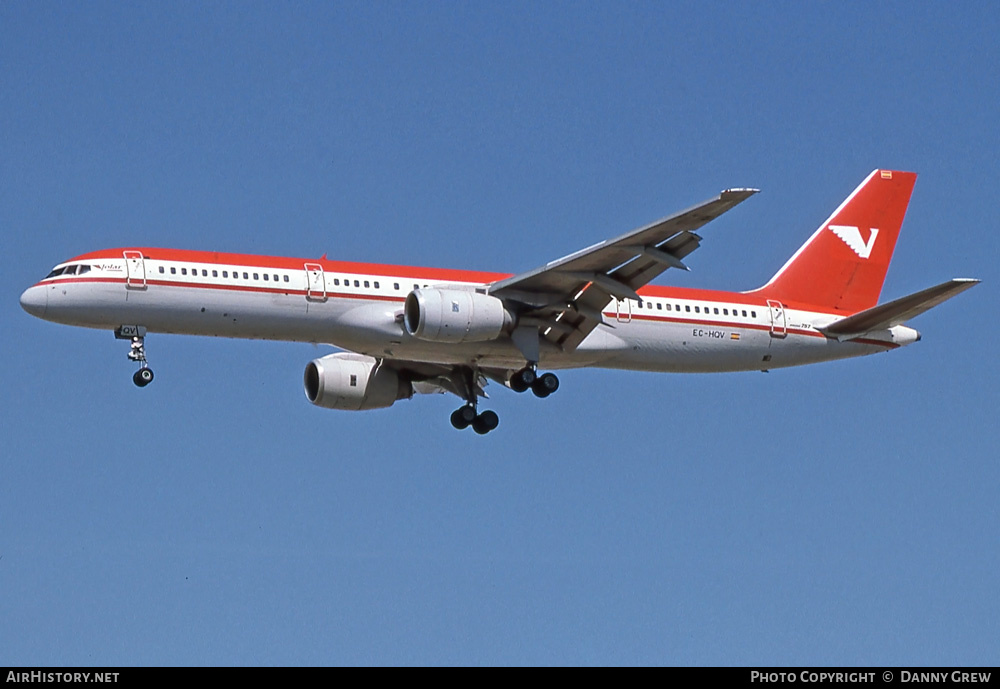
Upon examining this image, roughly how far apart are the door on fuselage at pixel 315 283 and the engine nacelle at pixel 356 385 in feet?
21.0

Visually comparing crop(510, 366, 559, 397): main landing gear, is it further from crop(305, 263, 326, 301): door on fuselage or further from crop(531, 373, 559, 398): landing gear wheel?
crop(305, 263, 326, 301): door on fuselage

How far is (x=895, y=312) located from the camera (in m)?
46.7

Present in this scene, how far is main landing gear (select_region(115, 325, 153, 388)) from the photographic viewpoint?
1651 inches

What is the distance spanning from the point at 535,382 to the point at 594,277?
4324 mm

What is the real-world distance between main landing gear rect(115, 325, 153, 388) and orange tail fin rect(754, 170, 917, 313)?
64.2ft

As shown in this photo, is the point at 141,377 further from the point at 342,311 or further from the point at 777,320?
the point at 777,320

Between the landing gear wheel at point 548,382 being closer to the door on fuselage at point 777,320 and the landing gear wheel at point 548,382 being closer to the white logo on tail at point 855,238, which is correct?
the door on fuselage at point 777,320

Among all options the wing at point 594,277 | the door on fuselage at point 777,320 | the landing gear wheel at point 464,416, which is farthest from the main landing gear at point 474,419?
the door on fuselage at point 777,320

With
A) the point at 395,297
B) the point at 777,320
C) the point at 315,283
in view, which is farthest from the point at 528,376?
the point at 777,320

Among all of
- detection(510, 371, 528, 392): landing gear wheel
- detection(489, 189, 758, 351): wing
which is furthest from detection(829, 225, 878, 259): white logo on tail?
detection(510, 371, 528, 392): landing gear wheel

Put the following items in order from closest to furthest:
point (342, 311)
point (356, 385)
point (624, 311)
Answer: point (342, 311)
point (624, 311)
point (356, 385)

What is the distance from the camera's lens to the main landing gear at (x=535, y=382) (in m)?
45.7

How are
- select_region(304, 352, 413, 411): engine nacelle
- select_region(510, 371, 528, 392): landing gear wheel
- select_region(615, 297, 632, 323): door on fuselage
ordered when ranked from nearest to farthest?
select_region(510, 371, 528, 392): landing gear wheel → select_region(615, 297, 632, 323): door on fuselage → select_region(304, 352, 413, 411): engine nacelle
